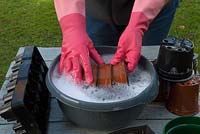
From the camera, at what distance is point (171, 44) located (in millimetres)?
1098

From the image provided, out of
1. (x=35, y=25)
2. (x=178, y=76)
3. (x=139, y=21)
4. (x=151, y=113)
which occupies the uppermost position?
(x=139, y=21)

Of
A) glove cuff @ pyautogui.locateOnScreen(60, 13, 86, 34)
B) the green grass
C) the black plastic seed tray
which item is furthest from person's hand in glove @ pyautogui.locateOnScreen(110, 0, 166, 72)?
the green grass

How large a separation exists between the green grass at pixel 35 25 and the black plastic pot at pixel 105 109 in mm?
1568

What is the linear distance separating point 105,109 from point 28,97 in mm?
227

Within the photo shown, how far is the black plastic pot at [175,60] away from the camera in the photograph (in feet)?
3.46

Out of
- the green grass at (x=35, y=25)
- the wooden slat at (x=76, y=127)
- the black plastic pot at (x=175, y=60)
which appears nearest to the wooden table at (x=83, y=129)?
the wooden slat at (x=76, y=127)

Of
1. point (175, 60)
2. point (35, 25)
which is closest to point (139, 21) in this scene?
point (175, 60)

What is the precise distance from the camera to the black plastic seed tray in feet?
3.20

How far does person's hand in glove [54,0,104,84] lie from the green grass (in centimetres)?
140

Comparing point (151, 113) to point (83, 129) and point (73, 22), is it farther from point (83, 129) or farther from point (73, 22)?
point (73, 22)

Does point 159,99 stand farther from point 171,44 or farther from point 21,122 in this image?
point 21,122

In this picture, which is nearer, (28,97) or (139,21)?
(28,97)

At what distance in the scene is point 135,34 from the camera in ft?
3.72

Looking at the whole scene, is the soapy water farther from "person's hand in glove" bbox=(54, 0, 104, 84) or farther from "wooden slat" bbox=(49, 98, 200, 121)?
"wooden slat" bbox=(49, 98, 200, 121)
